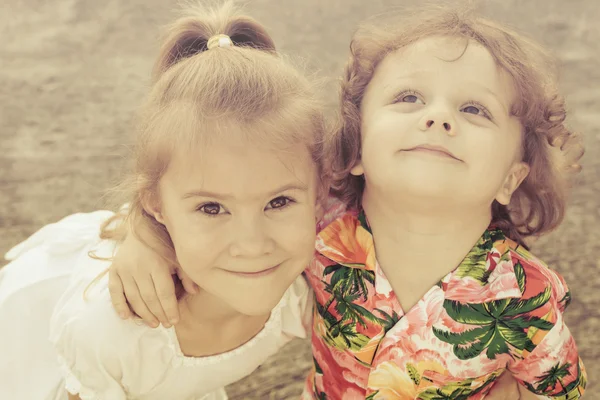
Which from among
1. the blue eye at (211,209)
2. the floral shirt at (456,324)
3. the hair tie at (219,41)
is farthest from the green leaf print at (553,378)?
the hair tie at (219,41)

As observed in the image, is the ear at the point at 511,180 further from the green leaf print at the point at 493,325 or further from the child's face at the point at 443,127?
the green leaf print at the point at 493,325

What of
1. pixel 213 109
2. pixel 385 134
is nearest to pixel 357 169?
pixel 385 134

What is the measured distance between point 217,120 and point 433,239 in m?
0.46

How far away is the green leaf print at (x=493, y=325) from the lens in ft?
4.02

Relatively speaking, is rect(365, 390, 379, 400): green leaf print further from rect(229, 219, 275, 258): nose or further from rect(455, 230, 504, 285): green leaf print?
rect(229, 219, 275, 258): nose

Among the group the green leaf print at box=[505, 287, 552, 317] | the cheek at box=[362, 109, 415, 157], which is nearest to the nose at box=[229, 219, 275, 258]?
the cheek at box=[362, 109, 415, 157]

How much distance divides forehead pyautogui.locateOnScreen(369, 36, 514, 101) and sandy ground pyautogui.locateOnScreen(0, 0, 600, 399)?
0.86 meters

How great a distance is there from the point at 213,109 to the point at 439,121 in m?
0.37

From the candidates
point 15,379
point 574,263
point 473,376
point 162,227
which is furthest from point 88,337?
point 574,263

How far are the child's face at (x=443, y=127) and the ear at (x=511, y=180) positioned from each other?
1 centimetres

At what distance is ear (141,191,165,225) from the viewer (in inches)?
47.9

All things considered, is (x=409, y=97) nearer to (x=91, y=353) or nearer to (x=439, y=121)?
(x=439, y=121)

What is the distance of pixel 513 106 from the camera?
4.10ft

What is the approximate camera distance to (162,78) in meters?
1.20
